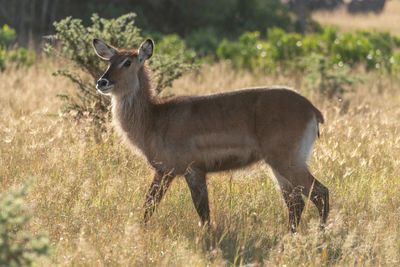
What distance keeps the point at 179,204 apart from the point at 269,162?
3.26 ft

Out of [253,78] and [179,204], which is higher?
[179,204]

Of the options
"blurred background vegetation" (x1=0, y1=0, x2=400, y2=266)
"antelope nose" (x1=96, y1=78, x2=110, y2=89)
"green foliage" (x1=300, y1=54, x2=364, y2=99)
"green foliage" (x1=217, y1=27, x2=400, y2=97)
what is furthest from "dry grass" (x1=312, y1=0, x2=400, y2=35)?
"antelope nose" (x1=96, y1=78, x2=110, y2=89)

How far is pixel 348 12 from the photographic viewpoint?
132ft

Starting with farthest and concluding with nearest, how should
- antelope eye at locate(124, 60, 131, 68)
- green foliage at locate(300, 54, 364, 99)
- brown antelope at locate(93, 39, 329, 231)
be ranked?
green foliage at locate(300, 54, 364, 99), antelope eye at locate(124, 60, 131, 68), brown antelope at locate(93, 39, 329, 231)

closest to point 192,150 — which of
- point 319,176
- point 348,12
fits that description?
point 319,176

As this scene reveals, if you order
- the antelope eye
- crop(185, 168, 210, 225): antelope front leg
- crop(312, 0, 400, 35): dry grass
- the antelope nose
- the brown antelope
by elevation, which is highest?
the antelope eye

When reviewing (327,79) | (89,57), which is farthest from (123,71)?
(327,79)

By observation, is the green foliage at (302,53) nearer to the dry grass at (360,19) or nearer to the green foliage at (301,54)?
the green foliage at (301,54)

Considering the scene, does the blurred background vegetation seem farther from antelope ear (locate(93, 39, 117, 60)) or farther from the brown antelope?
antelope ear (locate(93, 39, 117, 60))

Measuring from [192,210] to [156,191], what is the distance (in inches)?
15.2

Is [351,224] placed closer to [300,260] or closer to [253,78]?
[300,260]

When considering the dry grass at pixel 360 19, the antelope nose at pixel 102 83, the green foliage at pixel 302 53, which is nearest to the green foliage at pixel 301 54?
the green foliage at pixel 302 53

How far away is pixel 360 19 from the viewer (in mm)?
37875

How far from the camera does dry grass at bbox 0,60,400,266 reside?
4.52 metres
